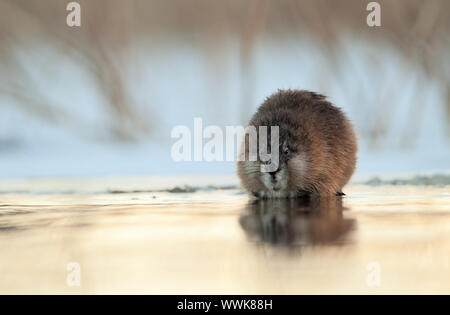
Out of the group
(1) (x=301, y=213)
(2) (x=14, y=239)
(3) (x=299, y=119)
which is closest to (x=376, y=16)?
(3) (x=299, y=119)

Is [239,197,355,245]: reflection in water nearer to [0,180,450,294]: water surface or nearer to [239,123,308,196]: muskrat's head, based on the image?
[0,180,450,294]: water surface

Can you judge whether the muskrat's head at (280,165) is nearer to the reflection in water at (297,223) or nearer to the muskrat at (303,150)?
the muskrat at (303,150)

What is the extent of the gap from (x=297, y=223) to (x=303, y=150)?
4.26ft

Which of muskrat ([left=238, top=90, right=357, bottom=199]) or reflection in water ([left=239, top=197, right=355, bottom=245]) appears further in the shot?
muskrat ([left=238, top=90, right=357, bottom=199])

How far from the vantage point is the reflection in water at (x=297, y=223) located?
1.75 m

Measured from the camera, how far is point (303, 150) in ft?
10.9

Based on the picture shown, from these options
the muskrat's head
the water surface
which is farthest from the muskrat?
the water surface

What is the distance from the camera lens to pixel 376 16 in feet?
11.4

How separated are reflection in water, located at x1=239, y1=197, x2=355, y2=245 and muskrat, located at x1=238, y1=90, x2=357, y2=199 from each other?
1.37ft

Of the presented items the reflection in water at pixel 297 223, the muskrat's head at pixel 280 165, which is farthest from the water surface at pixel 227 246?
the muskrat's head at pixel 280 165

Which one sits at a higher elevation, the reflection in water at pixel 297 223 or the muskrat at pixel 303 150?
the muskrat at pixel 303 150

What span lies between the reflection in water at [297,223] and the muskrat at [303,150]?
417mm

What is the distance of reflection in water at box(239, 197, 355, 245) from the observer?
1.75 m
